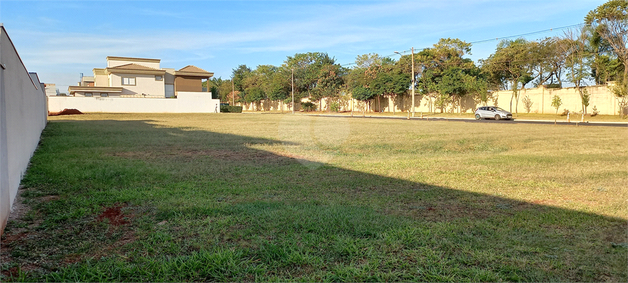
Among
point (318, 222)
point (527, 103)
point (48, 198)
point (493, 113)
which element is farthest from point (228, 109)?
point (318, 222)

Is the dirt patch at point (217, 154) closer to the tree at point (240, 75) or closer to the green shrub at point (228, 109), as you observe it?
the green shrub at point (228, 109)

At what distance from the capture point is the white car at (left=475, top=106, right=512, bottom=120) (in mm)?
33425

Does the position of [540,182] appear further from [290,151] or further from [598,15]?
[598,15]

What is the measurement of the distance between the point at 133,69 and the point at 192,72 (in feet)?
28.0

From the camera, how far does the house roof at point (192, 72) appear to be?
57.3m

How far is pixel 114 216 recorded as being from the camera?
15.2 feet

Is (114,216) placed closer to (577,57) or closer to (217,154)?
(217,154)

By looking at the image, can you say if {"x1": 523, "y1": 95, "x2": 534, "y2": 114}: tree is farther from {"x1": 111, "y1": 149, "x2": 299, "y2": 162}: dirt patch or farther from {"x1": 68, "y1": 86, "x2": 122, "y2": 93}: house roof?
{"x1": 68, "y1": 86, "x2": 122, "y2": 93}: house roof

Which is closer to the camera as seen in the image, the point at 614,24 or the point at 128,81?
→ the point at 614,24

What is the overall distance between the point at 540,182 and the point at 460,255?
169 inches

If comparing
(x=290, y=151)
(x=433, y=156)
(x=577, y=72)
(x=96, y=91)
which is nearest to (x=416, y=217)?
(x=433, y=156)

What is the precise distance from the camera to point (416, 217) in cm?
465

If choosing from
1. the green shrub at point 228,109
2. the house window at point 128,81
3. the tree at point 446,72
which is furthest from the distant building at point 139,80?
the tree at point 446,72

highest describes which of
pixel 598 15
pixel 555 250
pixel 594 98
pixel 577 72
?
pixel 598 15
